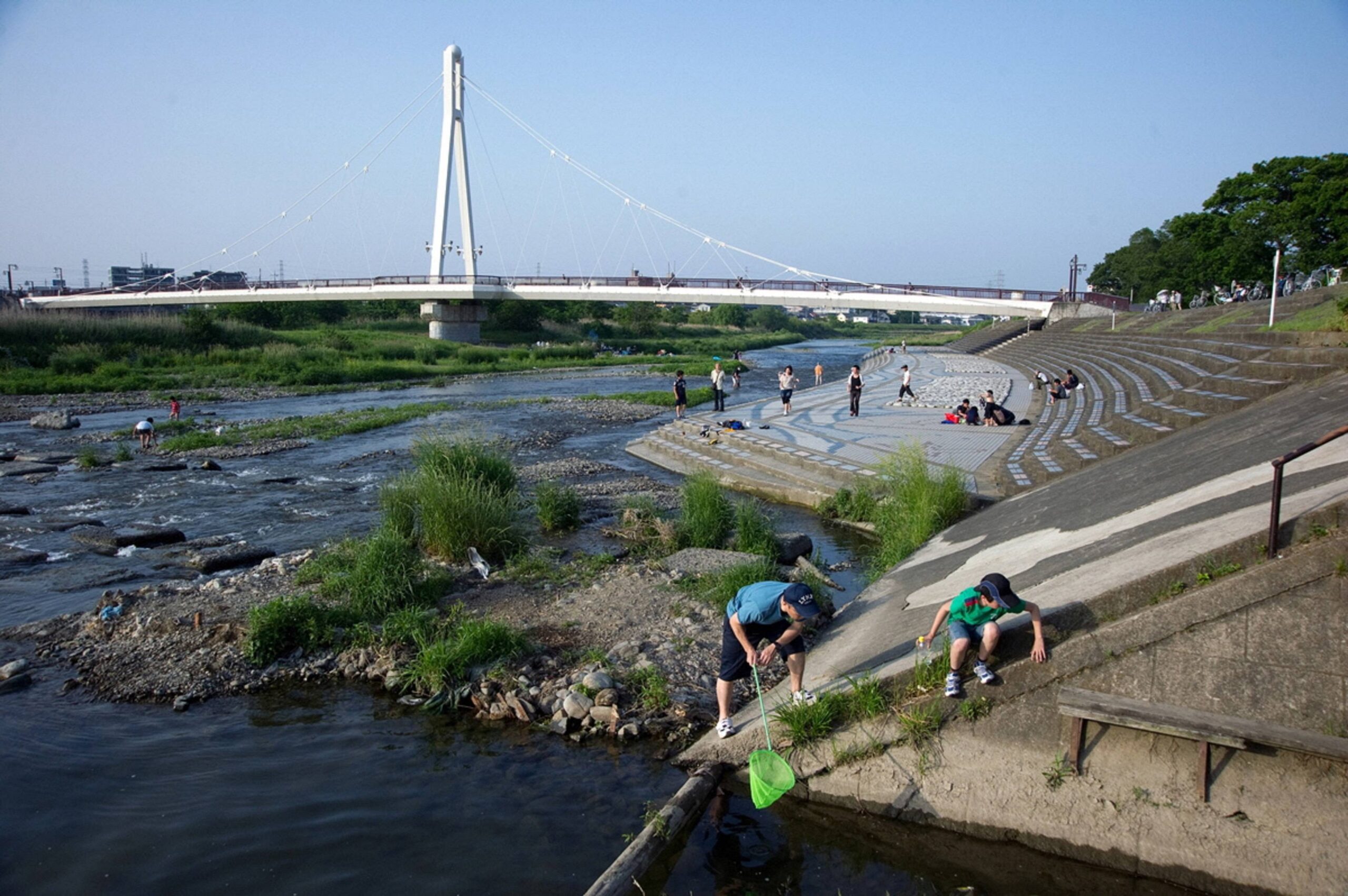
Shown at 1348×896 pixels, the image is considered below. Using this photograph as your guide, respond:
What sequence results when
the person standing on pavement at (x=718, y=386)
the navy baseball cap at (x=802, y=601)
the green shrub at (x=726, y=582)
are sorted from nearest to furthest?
1. the navy baseball cap at (x=802, y=601)
2. the green shrub at (x=726, y=582)
3. the person standing on pavement at (x=718, y=386)

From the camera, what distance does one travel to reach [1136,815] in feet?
16.3

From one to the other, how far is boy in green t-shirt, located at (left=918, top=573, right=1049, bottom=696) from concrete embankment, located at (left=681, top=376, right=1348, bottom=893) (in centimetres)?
12

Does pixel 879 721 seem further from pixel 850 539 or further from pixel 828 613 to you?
pixel 850 539

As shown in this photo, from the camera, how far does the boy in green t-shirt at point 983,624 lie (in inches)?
214

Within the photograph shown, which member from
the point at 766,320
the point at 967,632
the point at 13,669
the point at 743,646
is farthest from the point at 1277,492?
the point at 766,320

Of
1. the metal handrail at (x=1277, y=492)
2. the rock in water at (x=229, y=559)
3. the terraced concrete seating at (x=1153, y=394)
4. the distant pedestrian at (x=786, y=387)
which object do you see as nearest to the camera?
the metal handrail at (x=1277, y=492)

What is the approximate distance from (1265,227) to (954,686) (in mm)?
37465

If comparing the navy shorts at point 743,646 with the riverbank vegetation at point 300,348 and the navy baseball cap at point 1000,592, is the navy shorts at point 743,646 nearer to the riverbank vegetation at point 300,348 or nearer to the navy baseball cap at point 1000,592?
the navy baseball cap at point 1000,592

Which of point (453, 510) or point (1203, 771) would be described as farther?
point (453, 510)

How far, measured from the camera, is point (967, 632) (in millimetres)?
5605

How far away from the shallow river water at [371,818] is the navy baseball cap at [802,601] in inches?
49.0

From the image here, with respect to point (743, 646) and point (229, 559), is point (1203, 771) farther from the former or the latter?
point (229, 559)

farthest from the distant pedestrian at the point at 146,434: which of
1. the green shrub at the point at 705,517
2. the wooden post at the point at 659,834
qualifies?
the wooden post at the point at 659,834

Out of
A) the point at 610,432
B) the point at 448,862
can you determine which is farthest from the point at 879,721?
the point at 610,432
